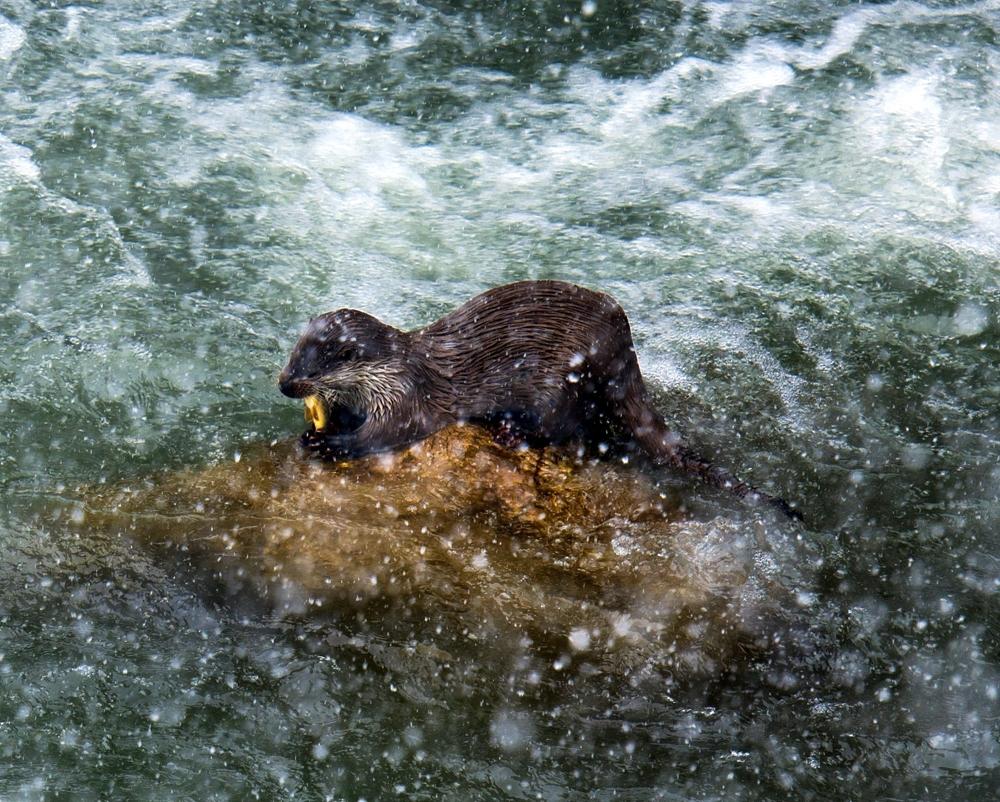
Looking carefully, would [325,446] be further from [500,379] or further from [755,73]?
[755,73]

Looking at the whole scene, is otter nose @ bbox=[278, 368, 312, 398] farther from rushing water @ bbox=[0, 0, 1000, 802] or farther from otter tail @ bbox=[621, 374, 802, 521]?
otter tail @ bbox=[621, 374, 802, 521]

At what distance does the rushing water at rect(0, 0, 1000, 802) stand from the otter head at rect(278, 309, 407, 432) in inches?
24.9

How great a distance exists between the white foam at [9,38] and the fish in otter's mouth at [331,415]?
16.8ft

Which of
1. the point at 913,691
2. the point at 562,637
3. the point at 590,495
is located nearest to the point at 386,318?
the point at 590,495

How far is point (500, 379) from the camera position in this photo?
4855 millimetres

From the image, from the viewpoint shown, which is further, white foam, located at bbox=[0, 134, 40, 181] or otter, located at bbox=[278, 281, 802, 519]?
white foam, located at bbox=[0, 134, 40, 181]

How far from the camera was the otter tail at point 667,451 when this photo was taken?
4812mm

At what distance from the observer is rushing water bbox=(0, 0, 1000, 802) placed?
395 centimetres

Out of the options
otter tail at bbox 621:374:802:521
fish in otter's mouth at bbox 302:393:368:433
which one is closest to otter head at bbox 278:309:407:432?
fish in otter's mouth at bbox 302:393:368:433

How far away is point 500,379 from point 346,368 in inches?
25.4

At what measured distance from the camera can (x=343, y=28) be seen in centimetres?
950

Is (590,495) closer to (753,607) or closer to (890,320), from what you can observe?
(753,607)

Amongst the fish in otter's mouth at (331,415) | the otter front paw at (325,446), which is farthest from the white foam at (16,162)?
the otter front paw at (325,446)

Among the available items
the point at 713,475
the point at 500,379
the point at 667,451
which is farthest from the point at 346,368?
the point at 713,475
